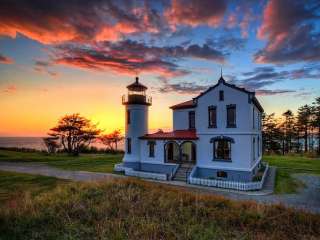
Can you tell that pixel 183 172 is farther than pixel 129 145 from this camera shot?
No

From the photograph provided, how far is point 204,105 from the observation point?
800 inches

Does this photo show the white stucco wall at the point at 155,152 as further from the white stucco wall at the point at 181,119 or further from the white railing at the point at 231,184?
the white railing at the point at 231,184

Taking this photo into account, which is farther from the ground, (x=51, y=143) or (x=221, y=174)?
(x=51, y=143)

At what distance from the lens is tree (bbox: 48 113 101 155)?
155 feet

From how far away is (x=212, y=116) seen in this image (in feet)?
66.0

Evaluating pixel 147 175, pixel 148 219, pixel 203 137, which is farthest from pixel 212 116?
pixel 148 219

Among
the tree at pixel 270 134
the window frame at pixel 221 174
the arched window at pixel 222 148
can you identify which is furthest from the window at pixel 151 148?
the tree at pixel 270 134

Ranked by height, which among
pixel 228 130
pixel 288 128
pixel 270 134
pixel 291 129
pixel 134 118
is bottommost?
pixel 270 134

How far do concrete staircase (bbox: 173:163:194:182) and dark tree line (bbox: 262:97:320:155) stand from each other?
33.1 m

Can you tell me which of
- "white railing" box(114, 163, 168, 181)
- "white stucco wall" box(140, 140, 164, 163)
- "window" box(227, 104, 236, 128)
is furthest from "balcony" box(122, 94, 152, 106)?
"window" box(227, 104, 236, 128)

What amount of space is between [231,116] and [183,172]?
6.12 m

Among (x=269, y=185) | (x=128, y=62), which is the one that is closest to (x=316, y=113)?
(x=269, y=185)

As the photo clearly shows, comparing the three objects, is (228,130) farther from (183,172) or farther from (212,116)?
(183,172)

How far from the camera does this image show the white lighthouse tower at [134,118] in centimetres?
2483
